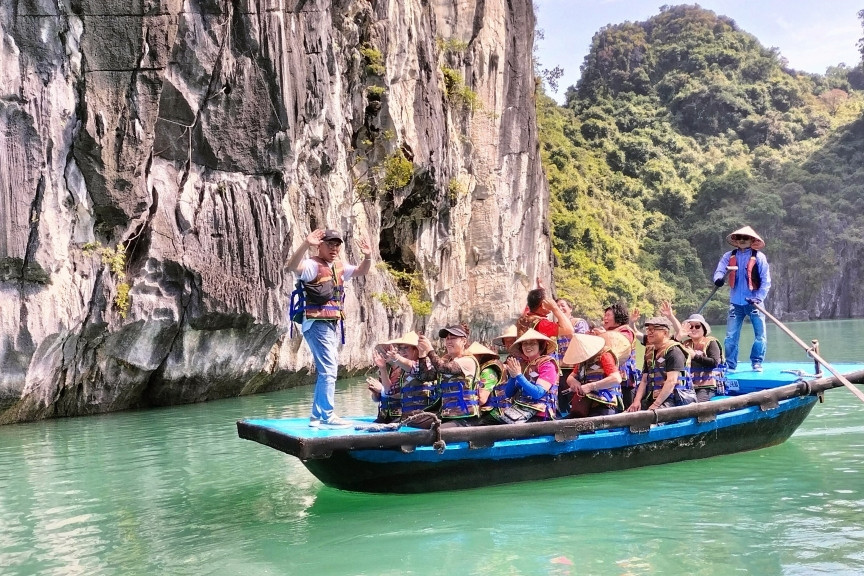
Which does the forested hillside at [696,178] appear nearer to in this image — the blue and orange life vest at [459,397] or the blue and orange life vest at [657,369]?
the blue and orange life vest at [657,369]

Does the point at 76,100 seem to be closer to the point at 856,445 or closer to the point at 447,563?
the point at 447,563

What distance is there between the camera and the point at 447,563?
5.33 metres

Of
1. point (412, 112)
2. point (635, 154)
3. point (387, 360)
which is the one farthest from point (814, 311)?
point (387, 360)

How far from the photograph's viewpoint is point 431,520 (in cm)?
627

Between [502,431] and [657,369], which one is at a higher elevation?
[657,369]

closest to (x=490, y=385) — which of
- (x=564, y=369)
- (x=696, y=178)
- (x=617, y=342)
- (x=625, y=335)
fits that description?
(x=564, y=369)

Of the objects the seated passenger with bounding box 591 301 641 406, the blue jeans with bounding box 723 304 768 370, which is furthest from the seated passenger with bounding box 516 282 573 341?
the blue jeans with bounding box 723 304 768 370

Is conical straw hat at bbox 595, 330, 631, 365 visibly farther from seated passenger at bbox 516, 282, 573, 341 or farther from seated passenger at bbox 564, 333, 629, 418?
seated passenger at bbox 516, 282, 573, 341

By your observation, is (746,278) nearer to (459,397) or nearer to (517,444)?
(517,444)

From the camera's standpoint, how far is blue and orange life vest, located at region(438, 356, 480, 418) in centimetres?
709

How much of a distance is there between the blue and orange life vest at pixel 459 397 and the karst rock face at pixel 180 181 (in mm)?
7285

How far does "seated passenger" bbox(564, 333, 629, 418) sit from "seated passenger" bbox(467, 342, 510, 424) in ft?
2.24

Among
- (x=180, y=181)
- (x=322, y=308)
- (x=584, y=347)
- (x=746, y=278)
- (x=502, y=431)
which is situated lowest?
(x=502, y=431)

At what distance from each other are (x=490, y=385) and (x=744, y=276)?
4047mm
